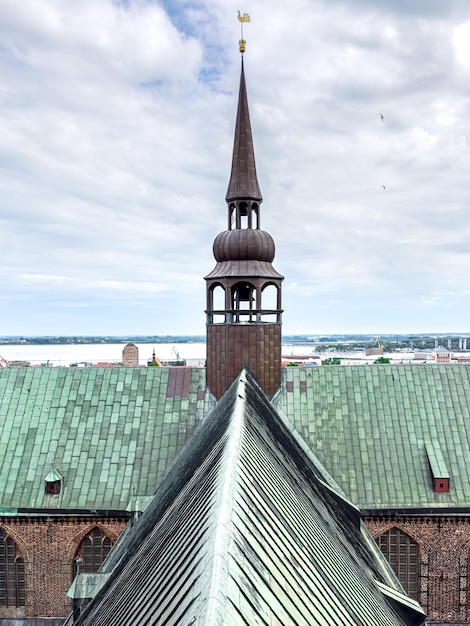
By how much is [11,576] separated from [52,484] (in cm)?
409

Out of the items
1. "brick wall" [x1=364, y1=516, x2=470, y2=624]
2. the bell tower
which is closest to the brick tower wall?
the bell tower

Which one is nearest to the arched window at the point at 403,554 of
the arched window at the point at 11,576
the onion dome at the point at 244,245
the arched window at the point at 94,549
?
the arched window at the point at 94,549

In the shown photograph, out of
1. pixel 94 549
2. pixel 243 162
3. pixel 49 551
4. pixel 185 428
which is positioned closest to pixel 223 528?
pixel 185 428

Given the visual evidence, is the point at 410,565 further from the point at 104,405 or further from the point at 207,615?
the point at 207,615

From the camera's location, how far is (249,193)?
24031 millimetres

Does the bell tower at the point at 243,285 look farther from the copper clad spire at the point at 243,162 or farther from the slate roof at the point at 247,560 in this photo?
the slate roof at the point at 247,560

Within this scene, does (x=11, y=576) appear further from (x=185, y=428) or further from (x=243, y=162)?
(x=243, y=162)

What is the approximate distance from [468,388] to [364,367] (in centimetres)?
475

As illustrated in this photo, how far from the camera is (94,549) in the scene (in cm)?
2138

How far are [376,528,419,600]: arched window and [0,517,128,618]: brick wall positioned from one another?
10.6 m

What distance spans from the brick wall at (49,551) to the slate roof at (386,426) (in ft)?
29.9

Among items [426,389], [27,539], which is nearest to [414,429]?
[426,389]

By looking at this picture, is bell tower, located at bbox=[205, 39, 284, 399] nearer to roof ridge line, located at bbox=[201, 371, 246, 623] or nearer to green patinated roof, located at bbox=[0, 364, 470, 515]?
green patinated roof, located at bbox=[0, 364, 470, 515]

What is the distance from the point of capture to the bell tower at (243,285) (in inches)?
925
